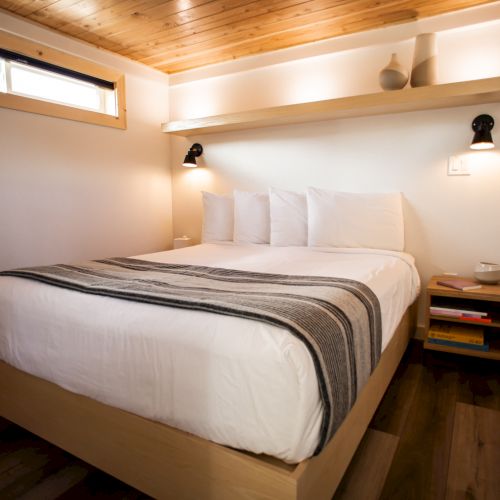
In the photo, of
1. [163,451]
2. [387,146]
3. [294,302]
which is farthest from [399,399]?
[387,146]

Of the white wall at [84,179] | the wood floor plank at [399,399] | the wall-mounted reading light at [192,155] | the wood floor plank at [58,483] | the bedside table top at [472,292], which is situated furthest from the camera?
the wall-mounted reading light at [192,155]

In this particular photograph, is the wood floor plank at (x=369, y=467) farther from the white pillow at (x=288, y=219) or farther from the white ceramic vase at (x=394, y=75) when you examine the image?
the white ceramic vase at (x=394, y=75)

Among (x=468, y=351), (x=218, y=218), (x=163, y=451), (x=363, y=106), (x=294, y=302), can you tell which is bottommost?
(x=468, y=351)

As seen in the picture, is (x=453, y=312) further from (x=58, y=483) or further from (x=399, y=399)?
(x=58, y=483)

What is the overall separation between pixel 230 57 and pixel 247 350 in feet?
9.70

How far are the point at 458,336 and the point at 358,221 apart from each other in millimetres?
930

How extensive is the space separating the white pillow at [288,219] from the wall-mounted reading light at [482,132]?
1.15 meters

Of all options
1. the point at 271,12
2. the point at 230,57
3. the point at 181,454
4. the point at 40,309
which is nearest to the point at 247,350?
the point at 181,454

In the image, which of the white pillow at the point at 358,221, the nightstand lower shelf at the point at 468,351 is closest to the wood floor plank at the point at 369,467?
the nightstand lower shelf at the point at 468,351

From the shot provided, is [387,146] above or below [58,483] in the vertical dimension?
above

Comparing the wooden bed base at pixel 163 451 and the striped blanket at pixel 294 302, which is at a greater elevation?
the striped blanket at pixel 294 302

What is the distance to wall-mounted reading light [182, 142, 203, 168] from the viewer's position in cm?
341

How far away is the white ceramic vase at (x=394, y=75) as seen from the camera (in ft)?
7.93

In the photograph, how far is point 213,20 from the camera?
253 cm
